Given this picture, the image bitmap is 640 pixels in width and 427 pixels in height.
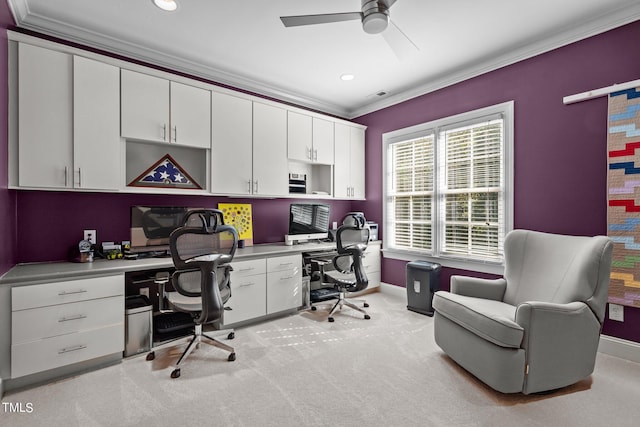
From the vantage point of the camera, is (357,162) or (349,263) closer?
(349,263)

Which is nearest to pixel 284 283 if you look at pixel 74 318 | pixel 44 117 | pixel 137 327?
pixel 137 327

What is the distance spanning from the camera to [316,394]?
2.07 meters

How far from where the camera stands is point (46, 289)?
2.18 m

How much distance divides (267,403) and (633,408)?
7.64ft

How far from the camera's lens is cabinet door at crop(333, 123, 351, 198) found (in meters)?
4.55

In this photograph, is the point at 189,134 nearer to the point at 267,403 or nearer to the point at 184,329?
the point at 184,329

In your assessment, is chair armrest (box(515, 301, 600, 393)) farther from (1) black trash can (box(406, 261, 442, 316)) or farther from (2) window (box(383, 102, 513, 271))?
(1) black trash can (box(406, 261, 442, 316))

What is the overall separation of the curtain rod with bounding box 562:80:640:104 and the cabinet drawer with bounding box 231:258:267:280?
3.40 m

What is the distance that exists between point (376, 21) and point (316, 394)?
2661 mm

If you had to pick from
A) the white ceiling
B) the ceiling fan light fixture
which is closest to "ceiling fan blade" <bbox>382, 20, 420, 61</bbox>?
the white ceiling

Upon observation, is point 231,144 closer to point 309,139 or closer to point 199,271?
point 309,139

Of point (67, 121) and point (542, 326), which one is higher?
point (67, 121)

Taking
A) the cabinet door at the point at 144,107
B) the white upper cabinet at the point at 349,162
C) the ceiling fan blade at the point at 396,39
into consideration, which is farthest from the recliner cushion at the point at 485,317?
the cabinet door at the point at 144,107

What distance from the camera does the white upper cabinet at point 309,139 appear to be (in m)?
4.04
